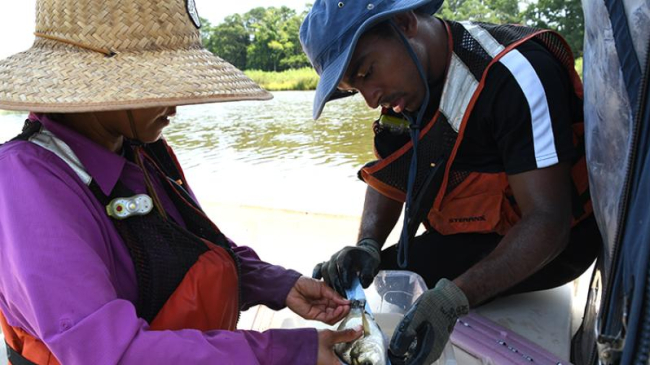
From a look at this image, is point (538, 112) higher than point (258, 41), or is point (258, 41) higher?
point (538, 112)

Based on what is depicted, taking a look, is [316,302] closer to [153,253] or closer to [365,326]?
[365,326]

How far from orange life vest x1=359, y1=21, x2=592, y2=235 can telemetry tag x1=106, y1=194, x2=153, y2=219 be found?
107 cm

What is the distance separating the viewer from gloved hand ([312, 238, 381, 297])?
78.8 inches

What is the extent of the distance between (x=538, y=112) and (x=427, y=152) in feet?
1.47

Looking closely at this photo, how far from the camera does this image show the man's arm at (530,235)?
184 cm

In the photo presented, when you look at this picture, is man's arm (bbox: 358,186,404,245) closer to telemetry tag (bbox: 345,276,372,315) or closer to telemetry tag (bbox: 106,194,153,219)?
telemetry tag (bbox: 345,276,372,315)

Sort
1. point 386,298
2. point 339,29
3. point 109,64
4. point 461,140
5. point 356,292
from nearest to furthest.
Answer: point 109,64 < point 339,29 < point 356,292 < point 461,140 < point 386,298

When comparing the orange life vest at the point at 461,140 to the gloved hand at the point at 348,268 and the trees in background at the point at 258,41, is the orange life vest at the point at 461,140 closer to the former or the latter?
the gloved hand at the point at 348,268

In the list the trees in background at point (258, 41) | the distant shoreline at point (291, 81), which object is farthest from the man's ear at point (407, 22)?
the trees in background at point (258, 41)

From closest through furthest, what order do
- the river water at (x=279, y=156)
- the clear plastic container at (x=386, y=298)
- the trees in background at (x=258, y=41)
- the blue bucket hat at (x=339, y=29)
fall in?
the blue bucket hat at (x=339, y=29)
the clear plastic container at (x=386, y=298)
the river water at (x=279, y=156)
the trees in background at (x=258, y=41)

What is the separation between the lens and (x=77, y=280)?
1204mm

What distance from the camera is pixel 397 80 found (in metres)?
1.92

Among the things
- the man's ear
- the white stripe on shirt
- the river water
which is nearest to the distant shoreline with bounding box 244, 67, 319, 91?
the river water

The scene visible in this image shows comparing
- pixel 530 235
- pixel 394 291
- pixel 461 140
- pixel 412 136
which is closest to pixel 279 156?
pixel 394 291
